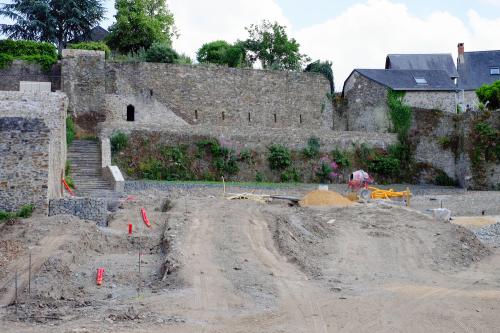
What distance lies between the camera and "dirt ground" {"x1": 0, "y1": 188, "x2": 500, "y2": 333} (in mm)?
9203

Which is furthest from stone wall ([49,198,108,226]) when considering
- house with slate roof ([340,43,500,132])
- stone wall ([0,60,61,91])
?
house with slate roof ([340,43,500,132])

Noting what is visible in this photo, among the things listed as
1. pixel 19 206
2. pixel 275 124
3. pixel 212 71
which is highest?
pixel 212 71

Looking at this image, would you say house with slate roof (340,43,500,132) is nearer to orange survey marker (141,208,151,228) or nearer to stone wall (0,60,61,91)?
stone wall (0,60,61,91)

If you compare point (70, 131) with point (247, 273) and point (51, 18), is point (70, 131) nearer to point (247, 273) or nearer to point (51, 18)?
point (51, 18)

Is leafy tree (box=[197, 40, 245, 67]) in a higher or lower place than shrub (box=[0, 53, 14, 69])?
higher

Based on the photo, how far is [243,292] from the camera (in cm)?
1040

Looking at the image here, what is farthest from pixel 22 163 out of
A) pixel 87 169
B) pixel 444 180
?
pixel 444 180

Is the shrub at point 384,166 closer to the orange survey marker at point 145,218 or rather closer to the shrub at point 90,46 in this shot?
the shrub at point 90,46

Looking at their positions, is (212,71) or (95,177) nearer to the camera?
(95,177)

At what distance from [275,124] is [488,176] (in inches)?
376

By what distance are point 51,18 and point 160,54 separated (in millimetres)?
5026

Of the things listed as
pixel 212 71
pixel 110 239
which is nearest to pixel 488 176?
pixel 212 71

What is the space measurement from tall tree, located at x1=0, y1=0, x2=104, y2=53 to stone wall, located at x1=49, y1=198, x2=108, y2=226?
59.0 ft

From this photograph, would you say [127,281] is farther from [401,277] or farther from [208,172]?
[208,172]
